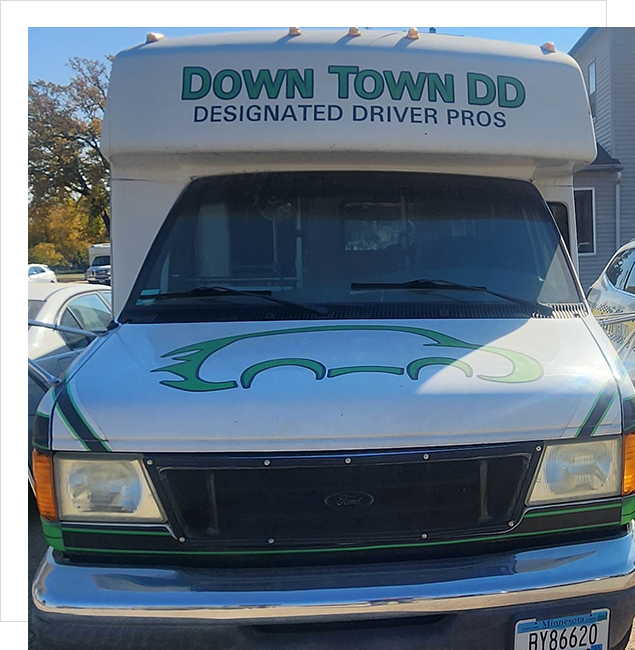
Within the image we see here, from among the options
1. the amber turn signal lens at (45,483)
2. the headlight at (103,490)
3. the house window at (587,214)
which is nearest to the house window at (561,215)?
the headlight at (103,490)

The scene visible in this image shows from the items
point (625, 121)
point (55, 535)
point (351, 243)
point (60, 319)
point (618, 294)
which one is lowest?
point (55, 535)

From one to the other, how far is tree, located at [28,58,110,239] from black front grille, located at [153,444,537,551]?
70.5 ft

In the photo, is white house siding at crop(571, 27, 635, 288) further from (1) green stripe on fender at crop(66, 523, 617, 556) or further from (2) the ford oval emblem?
(2) the ford oval emblem

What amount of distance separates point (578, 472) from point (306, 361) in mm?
1060

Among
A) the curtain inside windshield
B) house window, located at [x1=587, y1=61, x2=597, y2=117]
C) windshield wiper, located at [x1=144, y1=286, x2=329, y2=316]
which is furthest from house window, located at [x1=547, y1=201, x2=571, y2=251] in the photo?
house window, located at [x1=587, y1=61, x2=597, y2=117]

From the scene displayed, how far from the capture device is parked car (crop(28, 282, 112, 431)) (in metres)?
5.32

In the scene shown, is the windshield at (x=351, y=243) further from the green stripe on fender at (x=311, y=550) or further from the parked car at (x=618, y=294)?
the parked car at (x=618, y=294)

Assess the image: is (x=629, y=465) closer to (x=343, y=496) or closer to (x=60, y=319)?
(x=343, y=496)

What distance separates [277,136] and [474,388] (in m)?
1.59

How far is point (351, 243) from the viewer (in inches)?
129

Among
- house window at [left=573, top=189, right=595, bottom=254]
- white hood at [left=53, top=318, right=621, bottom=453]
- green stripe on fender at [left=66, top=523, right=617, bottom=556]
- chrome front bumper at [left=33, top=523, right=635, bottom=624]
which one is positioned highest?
house window at [left=573, top=189, right=595, bottom=254]

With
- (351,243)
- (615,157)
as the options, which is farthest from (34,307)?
(615,157)
